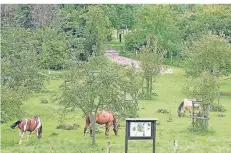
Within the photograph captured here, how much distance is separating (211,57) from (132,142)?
13.8 m

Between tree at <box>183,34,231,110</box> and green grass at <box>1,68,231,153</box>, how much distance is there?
181 cm

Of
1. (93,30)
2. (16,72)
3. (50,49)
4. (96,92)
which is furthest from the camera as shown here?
(93,30)

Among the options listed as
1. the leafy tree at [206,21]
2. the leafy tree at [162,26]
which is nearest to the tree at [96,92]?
the leafy tree at [206,21]

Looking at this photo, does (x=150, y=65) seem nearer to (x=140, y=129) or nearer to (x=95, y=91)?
→ (x=95, y=91)

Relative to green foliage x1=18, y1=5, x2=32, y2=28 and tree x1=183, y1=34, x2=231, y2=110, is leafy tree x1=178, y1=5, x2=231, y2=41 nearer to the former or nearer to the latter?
tree x1=183, y1=34, x2=231, y2=110

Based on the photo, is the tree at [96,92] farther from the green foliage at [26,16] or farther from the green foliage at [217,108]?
the green foliage at [26,16]

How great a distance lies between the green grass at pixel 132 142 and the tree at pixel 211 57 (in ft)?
5.95

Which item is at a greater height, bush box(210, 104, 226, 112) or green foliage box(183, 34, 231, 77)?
green foliage box(183, 34, 231, 77)

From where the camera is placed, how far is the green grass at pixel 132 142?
733 inches

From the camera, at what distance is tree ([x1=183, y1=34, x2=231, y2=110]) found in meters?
32.3

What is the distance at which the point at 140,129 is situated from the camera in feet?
54.9

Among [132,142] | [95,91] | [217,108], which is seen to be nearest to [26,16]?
[217,108]

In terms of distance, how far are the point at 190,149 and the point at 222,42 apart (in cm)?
1543

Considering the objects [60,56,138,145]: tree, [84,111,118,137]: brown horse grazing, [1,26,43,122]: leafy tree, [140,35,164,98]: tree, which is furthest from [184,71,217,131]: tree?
[140,35,164,98]: tree
